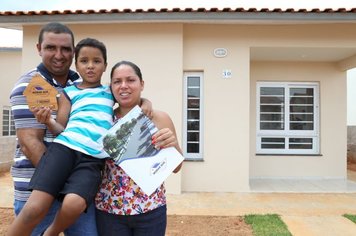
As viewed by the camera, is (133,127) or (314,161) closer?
(133,127)

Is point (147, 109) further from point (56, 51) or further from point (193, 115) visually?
point (193, 115)

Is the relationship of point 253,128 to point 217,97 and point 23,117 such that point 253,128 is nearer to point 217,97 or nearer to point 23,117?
point 217,97

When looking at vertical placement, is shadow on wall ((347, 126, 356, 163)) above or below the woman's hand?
below

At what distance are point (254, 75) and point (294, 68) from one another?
100cm

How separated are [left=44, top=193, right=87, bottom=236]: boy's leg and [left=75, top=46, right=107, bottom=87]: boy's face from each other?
685 millimetres

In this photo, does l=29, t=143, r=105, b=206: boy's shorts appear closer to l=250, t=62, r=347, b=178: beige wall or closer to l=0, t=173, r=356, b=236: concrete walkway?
l=0, t=173, r=356, b=236: concrete walkway

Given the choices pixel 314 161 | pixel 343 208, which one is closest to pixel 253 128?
pixel 314 161

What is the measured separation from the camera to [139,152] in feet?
6.82

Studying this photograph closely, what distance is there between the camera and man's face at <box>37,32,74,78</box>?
2.08 m

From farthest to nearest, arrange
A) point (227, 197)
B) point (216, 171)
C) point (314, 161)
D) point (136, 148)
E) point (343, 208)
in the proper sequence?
point (314, 161) < point (216, 171) < point (227, 197) < point (343, 208) < point (136, 148)

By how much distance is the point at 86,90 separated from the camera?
2104 millimetres

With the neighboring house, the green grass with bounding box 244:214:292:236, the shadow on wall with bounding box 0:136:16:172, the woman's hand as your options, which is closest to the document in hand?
the woman's hand

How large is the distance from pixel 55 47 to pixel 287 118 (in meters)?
7.59

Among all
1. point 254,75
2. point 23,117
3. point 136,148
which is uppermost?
point 254,75
